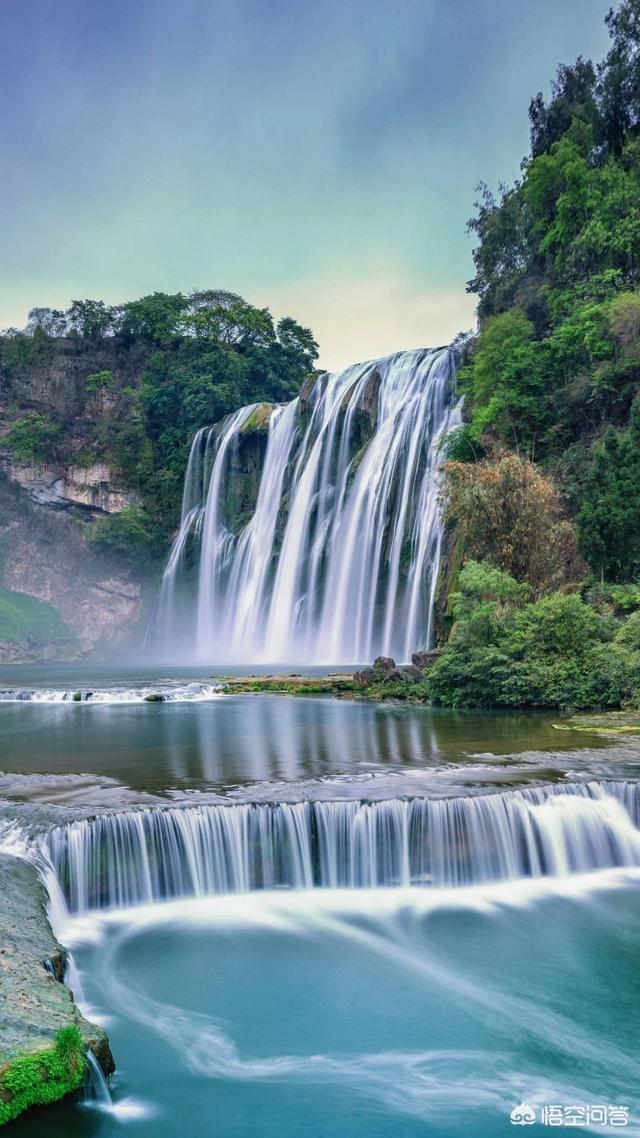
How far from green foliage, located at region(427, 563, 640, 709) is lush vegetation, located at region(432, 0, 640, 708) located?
34mm

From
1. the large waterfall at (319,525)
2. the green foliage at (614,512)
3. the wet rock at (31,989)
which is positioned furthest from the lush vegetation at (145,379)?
the wet rock at (31,989)

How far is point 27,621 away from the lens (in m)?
51.2

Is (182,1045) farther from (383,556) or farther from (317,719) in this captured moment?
(383,556)

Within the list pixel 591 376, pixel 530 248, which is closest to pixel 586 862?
pixel 591 376

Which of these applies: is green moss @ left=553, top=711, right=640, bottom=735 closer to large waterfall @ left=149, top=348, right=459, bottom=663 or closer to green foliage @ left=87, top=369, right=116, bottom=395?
large waterfall @ left=149, top=348, right=459, bottom=663

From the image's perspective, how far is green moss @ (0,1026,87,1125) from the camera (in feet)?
15.3

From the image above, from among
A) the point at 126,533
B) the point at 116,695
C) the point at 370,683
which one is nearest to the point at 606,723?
the point at 370,683

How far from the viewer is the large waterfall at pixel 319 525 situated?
33000 mm

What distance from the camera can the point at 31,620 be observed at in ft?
169

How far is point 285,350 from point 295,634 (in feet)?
83.7

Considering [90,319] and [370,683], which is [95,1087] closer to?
[370,683]

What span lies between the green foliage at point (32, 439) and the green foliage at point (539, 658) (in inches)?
1591

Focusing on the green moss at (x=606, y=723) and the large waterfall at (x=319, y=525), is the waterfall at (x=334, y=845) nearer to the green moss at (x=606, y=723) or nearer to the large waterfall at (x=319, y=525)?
the green moss at (x=606, y=723)

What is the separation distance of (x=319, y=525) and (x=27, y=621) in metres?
22.5
